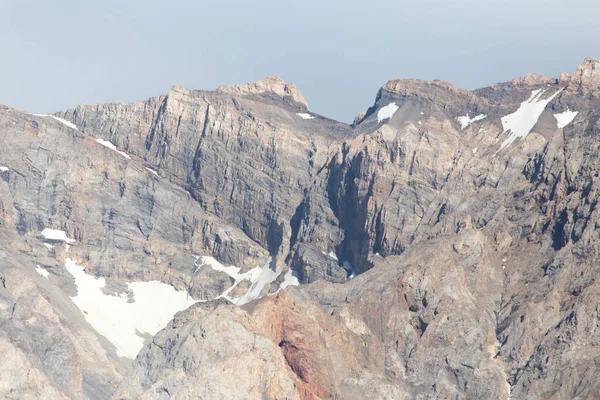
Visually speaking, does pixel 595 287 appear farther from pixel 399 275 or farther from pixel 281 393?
pixel 281 393

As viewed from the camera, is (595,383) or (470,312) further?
(470,312)

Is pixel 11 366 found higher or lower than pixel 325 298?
lower

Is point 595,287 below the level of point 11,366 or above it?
above

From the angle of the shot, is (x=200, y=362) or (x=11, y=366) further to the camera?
(x=11, y=366)

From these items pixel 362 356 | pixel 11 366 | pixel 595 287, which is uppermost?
pixel 595 287

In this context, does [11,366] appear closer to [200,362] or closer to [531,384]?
[200,362]

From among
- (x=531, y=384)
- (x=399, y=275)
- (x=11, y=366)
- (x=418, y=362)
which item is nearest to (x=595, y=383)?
(x=531, y=384)

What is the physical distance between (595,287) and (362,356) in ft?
85.8

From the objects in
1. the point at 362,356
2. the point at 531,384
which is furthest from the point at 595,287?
the point at 362,356

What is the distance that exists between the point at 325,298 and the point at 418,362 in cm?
1844

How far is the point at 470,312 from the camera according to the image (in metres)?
190

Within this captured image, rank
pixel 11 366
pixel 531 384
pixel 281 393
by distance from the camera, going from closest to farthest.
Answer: pixel 281 393
pixel 531 384
pixel 11 366

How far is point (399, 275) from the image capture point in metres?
198

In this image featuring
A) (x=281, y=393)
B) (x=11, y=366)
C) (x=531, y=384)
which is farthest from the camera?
(x=11, y=366)
